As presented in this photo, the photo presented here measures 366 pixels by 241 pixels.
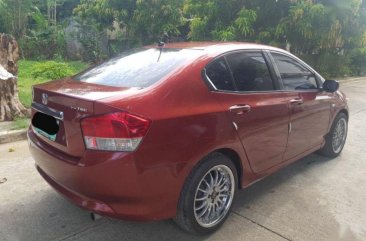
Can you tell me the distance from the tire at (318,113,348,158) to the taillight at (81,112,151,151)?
323cm

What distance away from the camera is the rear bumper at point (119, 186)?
8.41 ft

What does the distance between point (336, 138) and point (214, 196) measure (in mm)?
2667

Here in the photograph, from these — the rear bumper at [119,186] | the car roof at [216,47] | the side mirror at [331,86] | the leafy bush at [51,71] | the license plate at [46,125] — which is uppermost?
the car roof at [216,47]

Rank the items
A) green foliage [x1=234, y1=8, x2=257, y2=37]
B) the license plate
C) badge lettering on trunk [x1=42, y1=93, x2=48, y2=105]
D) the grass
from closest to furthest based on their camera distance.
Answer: the license plate, badge lettering on trunk [x1=42, y1=93, x2=48, y2=105], the grass, green foliage [x1=234, y1=8, x2=257, y2=37]

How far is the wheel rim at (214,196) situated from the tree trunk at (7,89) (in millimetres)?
4274

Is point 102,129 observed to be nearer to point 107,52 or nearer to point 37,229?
point 37,229

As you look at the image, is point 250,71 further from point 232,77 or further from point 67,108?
point 67,108

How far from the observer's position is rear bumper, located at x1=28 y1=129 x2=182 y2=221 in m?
2.56

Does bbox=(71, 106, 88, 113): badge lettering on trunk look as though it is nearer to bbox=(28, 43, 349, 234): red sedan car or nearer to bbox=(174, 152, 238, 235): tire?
bbox=(28, 43, 349, 234): red sedan car

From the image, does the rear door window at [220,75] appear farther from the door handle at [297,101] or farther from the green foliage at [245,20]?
the green foliage at [245,20]

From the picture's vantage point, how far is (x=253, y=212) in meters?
3.63

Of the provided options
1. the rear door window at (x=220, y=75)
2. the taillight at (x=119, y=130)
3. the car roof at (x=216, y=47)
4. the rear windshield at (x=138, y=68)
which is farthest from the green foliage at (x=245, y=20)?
the taillight at (x=119, y=130)

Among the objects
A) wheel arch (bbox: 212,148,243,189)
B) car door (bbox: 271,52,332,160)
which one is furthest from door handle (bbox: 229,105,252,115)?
car door (bbox: 271,52,332,160)

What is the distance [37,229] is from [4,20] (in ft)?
43.3
